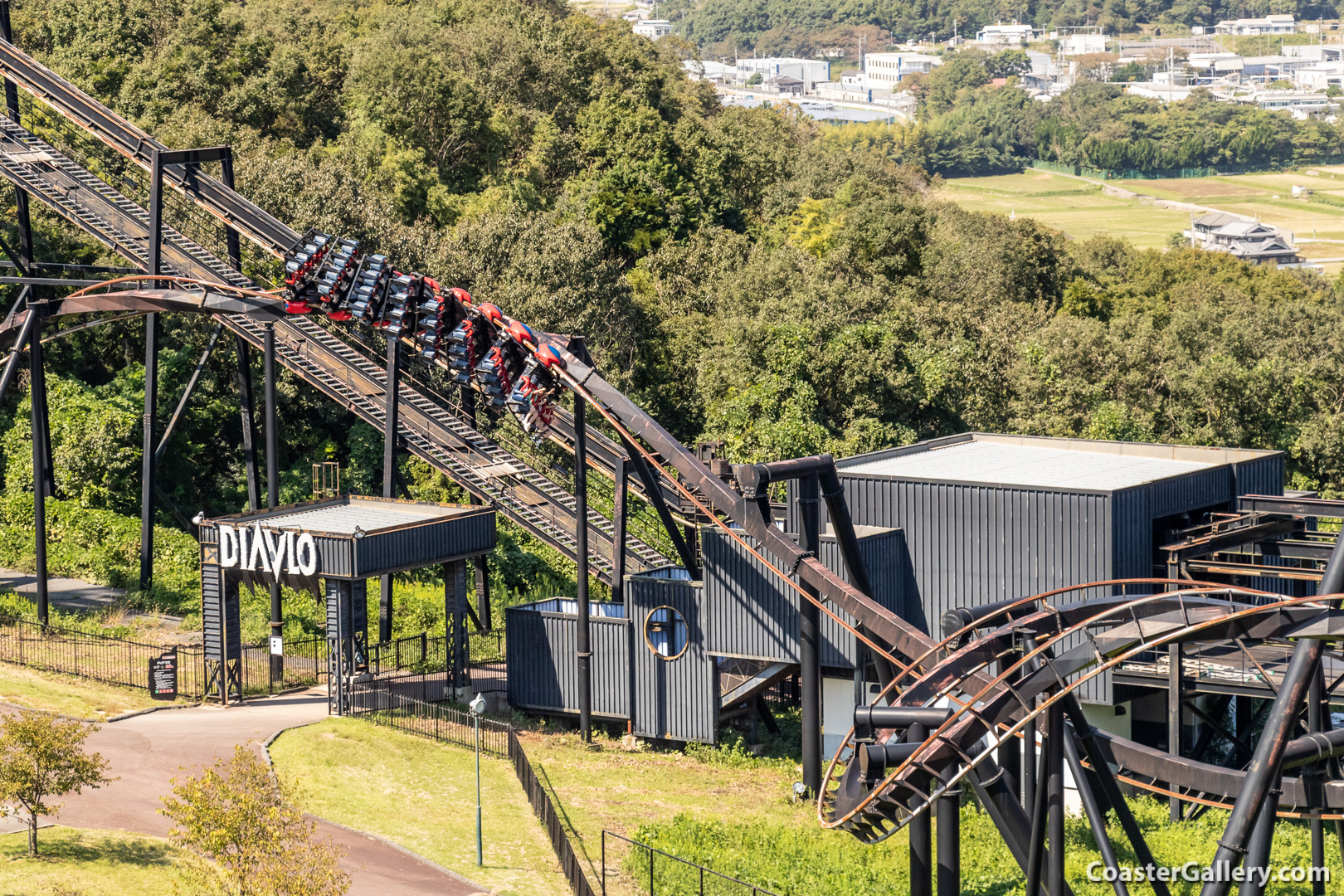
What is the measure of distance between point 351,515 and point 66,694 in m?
8.81

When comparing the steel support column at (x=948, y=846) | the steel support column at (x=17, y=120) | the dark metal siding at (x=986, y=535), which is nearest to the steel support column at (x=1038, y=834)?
the steel support column at (x=948, y=846)

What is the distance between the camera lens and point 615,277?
249ft

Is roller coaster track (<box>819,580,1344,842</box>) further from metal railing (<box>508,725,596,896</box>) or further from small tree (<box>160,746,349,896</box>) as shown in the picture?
small tree (<box>160,746,349,896</box>)

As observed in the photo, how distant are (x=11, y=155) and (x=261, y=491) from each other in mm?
16308

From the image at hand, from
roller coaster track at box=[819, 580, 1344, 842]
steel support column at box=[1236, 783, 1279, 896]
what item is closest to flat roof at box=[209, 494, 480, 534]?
roller coaster track at box=[819, 580, 1344, 842]

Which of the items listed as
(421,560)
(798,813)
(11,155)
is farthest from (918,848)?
(11,155)

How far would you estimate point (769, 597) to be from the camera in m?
40.8

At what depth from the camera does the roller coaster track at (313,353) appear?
1863 inches

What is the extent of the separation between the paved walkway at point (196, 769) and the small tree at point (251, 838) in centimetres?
225

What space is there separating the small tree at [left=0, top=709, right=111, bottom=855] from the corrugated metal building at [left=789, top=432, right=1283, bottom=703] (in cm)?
1841

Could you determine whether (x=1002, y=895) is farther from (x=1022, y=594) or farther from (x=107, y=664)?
(x=107, y=664)

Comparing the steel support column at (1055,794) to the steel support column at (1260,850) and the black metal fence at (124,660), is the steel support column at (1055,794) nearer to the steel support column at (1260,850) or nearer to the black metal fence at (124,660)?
the steel support column at (1260,850)

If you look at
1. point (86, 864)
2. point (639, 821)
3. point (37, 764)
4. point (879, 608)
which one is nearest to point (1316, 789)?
point (879, 608)

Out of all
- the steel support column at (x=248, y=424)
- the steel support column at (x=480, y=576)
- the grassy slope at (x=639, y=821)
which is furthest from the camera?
the steel support column at (x=248, y=424)
